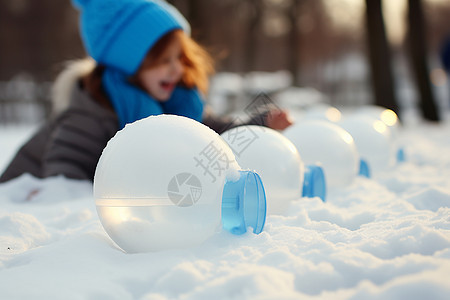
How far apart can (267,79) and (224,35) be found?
940 cm

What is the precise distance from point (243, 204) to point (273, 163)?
1.53ft

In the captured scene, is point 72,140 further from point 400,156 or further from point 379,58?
point 379,58

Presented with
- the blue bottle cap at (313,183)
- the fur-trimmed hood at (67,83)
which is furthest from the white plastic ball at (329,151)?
the fur-trimmed hood at (67,83)

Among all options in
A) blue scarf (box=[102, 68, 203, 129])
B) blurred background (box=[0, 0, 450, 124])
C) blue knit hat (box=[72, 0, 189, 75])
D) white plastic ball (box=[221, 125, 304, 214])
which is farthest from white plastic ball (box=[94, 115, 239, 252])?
blurred background (box=[0, 0, 450, 124])

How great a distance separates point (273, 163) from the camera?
79.3 inches

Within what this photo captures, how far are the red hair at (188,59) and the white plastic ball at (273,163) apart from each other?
161 cm

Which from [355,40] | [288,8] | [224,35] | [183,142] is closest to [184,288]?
[183,142]

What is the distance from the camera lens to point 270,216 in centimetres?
199

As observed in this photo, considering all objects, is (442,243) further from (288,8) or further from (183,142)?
(288,8)

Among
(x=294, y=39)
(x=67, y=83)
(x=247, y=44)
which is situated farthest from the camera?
(x=247, y=44)

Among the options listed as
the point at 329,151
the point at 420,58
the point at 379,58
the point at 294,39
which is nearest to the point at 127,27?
the point at 329,151

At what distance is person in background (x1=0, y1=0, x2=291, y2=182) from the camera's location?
3211 millimetres

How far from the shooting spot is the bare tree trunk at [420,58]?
34.7 feet

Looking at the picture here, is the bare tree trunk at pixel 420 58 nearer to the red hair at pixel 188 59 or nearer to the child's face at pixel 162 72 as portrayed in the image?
the red hair at pixel 188 59
